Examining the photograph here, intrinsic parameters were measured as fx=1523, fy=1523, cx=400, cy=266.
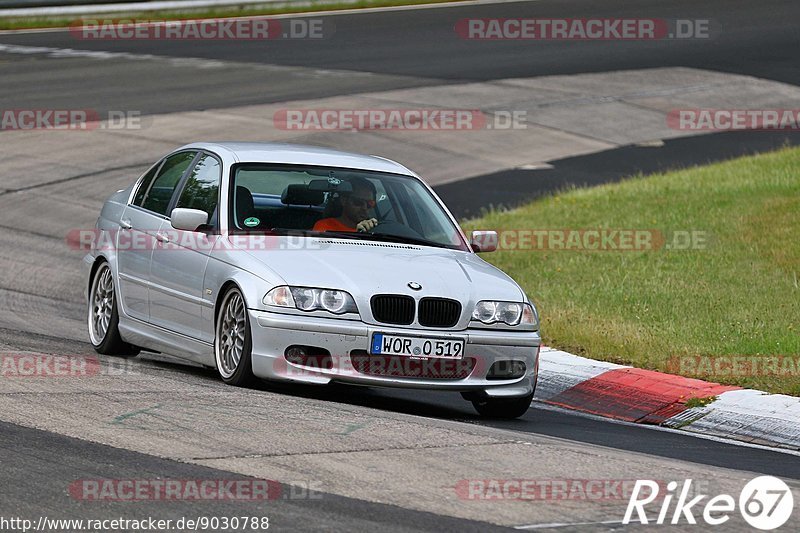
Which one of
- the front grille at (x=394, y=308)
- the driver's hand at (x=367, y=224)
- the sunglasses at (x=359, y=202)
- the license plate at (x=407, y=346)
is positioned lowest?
the license plate at (x=407, y=346)

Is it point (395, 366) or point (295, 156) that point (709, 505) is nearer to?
point (395, 366)

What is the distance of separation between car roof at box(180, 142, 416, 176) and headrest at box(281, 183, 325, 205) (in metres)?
0.21

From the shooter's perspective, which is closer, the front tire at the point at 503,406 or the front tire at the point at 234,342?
the front tire at the point at 234,342

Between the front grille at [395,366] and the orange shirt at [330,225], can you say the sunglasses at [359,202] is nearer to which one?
the orange shirt at [330,225]

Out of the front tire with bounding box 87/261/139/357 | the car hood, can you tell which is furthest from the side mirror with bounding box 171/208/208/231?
the front tire with bounding box 87/261/139/357

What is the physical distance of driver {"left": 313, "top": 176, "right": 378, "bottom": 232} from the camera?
32.1ft

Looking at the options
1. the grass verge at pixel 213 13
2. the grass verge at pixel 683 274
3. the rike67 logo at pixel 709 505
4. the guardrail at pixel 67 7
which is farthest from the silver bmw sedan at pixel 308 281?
the grass verge at pixel 213 13

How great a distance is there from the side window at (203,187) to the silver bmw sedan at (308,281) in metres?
0.01

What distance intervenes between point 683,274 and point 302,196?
17.1ft

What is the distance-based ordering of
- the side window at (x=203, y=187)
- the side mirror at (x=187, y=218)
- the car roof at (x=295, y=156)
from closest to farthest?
the side mirror at (x=187, y=218), the side window at (x=203, y=187), the car roof at (x=295, y=156)

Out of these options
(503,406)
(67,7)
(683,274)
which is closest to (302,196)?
(503,406)

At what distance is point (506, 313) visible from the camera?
9.17 metres

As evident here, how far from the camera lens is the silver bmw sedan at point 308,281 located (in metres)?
8.81

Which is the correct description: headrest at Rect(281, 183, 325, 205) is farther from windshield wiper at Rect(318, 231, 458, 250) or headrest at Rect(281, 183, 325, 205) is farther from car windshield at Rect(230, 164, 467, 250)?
windshield wiper at Rect(318, 231, 458, 250)
